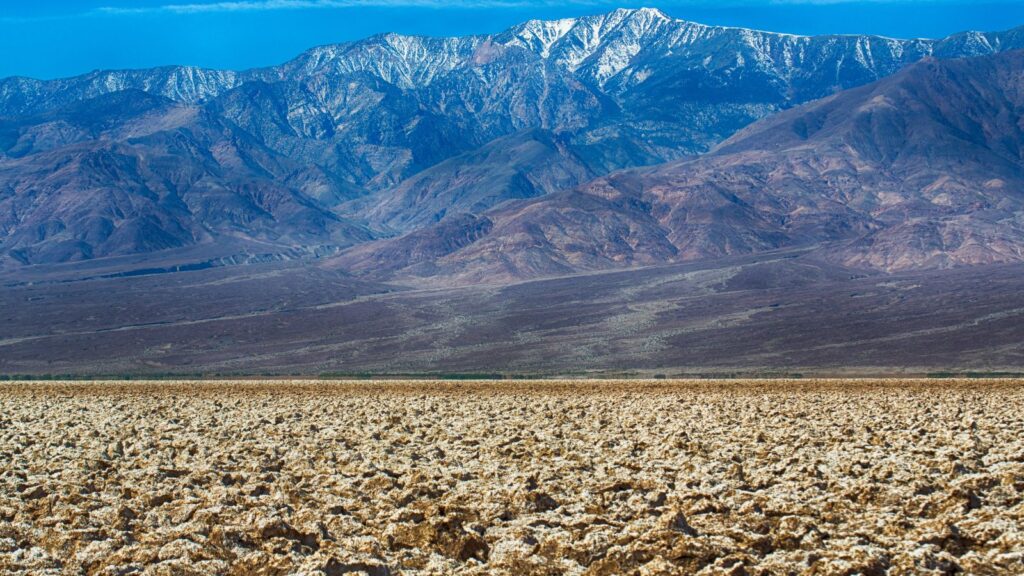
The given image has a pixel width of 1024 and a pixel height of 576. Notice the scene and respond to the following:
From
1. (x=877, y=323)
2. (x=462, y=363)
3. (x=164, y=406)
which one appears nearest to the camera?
(x=164, y=406)

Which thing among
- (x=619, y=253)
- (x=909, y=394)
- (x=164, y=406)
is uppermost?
(x=619, y=253)

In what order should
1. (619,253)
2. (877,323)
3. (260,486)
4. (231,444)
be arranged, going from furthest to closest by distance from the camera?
(619,253)
(877,323)
(231,444)
(260,486)

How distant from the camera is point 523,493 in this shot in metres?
10.7

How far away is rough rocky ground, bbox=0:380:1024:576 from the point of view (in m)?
8.25

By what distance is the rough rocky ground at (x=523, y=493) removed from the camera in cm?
825

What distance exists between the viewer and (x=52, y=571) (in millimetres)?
8141

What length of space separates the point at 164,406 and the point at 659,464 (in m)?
15.4

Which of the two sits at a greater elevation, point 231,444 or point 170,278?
point 170,278

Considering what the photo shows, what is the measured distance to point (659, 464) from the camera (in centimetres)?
1260

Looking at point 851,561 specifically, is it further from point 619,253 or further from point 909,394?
point 619,253

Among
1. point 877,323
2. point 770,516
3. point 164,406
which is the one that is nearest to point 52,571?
point 770,516

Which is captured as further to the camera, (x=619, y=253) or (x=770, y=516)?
(x=619, y=253)

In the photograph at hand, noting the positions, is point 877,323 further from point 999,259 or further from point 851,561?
point 851,561

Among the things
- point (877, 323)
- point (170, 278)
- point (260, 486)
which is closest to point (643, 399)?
point (260, 486)
